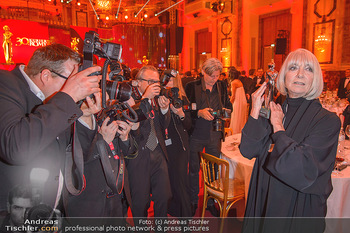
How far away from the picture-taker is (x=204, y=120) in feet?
9.89

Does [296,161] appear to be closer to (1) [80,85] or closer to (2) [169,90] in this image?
(1) [80,85]

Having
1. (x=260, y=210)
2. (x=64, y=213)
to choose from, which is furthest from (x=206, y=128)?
(x=64, y=213)

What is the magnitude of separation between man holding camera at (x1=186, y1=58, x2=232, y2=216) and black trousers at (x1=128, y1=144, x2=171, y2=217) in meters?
0.80

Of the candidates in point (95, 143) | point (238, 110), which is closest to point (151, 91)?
point (95, 143)

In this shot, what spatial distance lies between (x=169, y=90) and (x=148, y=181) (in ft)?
2.74

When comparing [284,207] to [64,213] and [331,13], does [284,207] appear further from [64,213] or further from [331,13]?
[331,13]

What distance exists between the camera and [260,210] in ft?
4.70

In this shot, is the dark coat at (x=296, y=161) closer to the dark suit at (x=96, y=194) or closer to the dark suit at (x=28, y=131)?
the dark suit at (x=96, y=194)

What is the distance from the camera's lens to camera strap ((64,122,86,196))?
1132mm

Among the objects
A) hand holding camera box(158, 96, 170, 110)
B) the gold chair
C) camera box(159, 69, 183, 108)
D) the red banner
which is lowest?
the gold chair

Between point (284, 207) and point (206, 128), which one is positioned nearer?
point (284, 207)

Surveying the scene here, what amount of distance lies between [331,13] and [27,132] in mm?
9382

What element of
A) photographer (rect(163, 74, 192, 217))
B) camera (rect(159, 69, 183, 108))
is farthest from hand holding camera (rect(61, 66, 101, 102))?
photographer (rect(163, 74, 192, 217))

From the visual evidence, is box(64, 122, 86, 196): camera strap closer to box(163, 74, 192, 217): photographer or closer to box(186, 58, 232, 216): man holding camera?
box(163, 74, 192, 217): photographer
